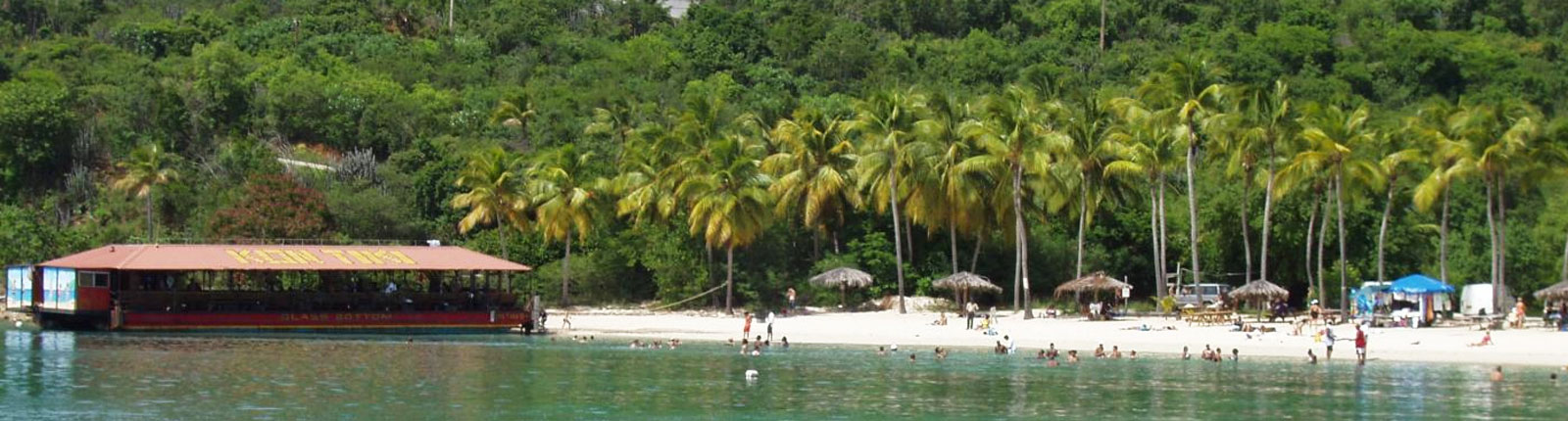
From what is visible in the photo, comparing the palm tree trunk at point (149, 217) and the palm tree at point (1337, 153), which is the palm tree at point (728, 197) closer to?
the palm tree at point (1337, 153)

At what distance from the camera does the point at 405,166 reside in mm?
81438

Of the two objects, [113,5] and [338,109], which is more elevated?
[113,5]

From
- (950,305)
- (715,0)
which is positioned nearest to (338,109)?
(950,305)

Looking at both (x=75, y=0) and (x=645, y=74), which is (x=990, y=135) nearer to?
(x=645, y=74)

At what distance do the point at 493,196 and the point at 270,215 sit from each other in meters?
8.43

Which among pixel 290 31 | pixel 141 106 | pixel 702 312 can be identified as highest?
pixel 290 31

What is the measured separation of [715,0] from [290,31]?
101 ft

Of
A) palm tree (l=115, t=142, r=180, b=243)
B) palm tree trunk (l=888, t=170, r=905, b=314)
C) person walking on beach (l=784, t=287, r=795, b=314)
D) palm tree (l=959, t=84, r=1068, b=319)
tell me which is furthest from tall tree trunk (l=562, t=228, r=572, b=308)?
palm tree (l=959, t=84, r=1068, b=319)

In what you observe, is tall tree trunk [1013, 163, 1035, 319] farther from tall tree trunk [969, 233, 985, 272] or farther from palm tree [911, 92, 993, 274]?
tall tree trunk [969, 233, 985, 272]

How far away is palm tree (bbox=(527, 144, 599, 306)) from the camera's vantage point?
69312 mm

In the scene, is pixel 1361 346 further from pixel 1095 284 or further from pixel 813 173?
pixel 813 173

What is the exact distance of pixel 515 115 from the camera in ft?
297

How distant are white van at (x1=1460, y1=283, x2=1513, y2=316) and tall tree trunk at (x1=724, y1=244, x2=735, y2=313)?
25810mm

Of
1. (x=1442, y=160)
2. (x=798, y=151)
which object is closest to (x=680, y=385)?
(x=798, y=151)
